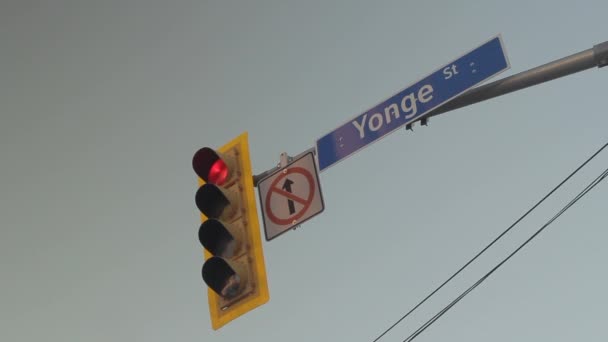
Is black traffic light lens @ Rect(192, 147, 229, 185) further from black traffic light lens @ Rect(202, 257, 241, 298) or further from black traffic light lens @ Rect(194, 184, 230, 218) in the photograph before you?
black traffic light lens @ Rect(202, 257, 241, 298)

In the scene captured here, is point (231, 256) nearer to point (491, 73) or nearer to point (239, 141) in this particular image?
point (239, 141)

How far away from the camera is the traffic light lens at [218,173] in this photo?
19.5ft

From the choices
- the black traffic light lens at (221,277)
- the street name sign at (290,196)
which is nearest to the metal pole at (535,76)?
the street name sign at (290,196)

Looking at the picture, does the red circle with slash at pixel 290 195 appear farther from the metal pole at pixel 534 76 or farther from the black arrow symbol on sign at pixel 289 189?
the metal pole at pixel 534 76

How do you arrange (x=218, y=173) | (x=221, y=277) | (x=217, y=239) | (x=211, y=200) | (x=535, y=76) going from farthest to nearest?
(x=218, y=173), (x=211, y=200), (x=217, y=239), (x=221, y=277), (x=535, y=76)

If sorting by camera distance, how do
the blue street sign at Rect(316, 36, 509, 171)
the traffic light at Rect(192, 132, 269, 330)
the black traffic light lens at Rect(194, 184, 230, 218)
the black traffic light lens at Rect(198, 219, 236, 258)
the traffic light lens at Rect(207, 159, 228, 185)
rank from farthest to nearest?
the traffic light lens at Rect(207, 159, 228, 185), the black traffic light lens at Rect(194, 184, 230, 218), the black traffic light lens at Rect(198, 219, 236, 258), the traffic light at Rect(192, 132, 269, 330), the blue street sign at Rect(316, 36, 509, 171)

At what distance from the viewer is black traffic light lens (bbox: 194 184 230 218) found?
223 inches

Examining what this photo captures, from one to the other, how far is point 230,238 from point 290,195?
29.0 inches

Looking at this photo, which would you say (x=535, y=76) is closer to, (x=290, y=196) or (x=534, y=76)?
(x=534, y=76)

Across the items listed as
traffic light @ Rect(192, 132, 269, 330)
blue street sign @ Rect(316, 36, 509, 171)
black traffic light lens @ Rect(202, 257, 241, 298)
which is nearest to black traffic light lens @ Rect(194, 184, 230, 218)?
traffic light @ Rect(192, 132, 269, 330)

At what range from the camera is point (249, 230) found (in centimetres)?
550

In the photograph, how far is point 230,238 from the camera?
5480mm

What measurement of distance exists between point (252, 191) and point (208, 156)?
56 cm

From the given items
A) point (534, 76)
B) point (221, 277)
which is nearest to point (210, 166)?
point (221, 277)
